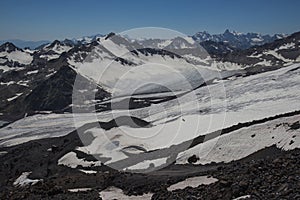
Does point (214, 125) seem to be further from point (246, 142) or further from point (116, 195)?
point (116, 195)

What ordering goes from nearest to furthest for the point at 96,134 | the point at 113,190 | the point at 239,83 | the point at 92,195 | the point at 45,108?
1. the point at 92,195
2. the point at 113,190
3. the point at 96,134
4. the point at 239,83
5. the point at 45,108

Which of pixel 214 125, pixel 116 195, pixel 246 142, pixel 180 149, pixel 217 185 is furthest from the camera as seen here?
pixel 214 125

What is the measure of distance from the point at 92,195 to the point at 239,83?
82.5 meters

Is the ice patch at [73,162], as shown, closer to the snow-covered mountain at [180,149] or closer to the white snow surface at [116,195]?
the snow-covered mountain at [180,149]

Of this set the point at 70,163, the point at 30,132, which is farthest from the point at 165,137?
the point at 30,132

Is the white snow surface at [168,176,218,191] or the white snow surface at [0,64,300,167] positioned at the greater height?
the white snow surface at [168,176,218,191]

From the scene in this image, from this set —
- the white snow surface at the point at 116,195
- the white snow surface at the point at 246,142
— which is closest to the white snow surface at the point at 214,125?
the white snow surface at the point at 246,142

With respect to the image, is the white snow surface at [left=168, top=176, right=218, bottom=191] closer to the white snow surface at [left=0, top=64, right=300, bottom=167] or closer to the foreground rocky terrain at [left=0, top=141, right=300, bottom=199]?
the foreground rocky terrain at [left=0, top=141, right=300, bottom=199]

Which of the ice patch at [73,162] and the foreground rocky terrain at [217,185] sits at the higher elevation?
the foreground rocky terrain at [217,185]

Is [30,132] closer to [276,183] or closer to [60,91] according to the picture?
[60,91]

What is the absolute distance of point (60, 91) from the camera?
18188 centimetres

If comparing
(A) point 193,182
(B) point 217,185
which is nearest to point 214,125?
(A) point 193,182

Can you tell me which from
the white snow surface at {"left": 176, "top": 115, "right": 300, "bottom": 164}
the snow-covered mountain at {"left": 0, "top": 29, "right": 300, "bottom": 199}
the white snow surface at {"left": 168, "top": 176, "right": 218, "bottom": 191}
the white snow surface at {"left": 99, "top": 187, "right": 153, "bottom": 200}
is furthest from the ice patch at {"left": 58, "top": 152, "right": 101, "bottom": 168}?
the white snow surface at {"left": 168, "top": 176, "right": 218, "bottom": 191}

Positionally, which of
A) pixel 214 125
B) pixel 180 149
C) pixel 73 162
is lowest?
pixel 214 125
